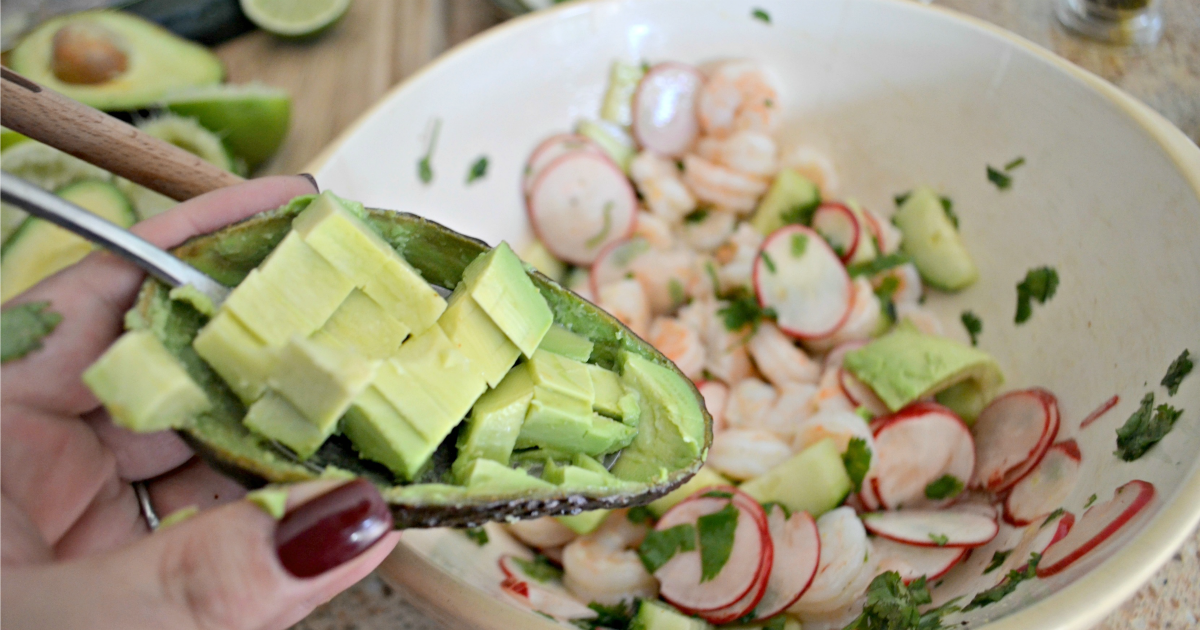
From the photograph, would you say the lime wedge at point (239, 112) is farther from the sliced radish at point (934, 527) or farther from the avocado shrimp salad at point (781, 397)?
the sliced radish at point (934, 527)

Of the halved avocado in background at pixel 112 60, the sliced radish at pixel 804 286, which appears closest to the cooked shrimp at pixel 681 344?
the sliced radish at pixel 804 286

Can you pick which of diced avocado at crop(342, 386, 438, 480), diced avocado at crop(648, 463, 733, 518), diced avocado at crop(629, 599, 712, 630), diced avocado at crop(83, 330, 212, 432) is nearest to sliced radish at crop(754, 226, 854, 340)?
diced avocado at crop(648, 463, 733, 518)

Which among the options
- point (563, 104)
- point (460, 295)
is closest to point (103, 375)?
point (460, 295)

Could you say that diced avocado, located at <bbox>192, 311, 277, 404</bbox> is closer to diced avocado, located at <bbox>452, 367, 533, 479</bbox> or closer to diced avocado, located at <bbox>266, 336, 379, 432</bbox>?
diced avocado, located at <bbox>266, 336, 379, 432</bbox>

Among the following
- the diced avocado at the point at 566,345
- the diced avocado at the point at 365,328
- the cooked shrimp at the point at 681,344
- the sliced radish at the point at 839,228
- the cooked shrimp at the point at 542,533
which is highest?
the diced avocado at the point at 365,328

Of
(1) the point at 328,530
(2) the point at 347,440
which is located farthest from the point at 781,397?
(1) the point at 328,530

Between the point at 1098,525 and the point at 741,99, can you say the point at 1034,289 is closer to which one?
the point at 1098,525
